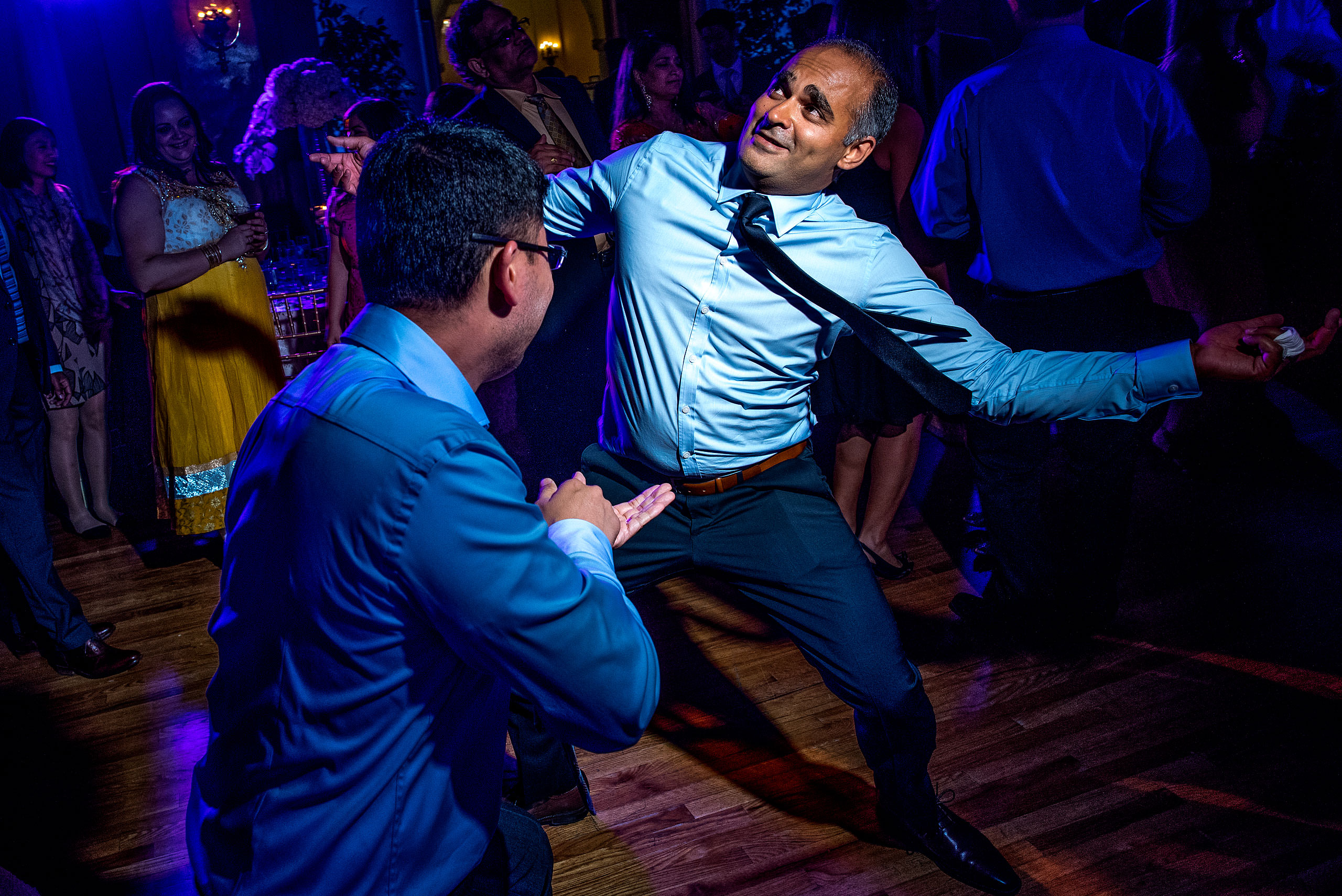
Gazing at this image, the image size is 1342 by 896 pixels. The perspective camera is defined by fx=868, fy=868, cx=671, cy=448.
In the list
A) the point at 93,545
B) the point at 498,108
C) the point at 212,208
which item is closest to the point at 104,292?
the point at 93,545

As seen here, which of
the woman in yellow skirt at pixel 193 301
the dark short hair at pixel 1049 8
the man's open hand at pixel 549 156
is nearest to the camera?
the dark short hair at pixel 1049 8

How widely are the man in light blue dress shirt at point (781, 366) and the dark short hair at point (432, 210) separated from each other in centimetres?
86

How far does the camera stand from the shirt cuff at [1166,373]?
152 centimetres

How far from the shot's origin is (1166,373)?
1.53 meters

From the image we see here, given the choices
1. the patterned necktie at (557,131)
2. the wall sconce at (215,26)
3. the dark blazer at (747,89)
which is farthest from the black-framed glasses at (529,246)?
the wall sconce at (215,26)

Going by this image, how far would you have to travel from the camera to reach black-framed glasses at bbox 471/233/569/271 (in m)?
1.02

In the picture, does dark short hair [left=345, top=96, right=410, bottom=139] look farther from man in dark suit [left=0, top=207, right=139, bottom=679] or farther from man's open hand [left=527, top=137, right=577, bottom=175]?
man in dark suit [left=0, top=207, right=139, bottom=679]

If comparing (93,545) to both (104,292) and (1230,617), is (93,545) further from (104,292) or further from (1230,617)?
(1230,617)

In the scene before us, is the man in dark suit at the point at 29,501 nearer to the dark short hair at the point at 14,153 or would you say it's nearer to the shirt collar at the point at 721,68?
the dark short hair at the point at 14,153

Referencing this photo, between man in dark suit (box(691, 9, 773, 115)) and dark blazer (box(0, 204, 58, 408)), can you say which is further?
man in dark suit (box(691, 9, 773, 115))

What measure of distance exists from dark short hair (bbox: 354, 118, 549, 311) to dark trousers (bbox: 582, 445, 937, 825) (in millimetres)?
992

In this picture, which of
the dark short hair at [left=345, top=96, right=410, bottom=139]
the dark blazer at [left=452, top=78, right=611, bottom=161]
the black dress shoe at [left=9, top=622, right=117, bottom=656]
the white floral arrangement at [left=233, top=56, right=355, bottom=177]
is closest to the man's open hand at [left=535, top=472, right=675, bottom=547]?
the dark blazer at [left=452, top=78, right=611, bottom=161]

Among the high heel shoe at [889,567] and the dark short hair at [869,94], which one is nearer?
the dark short hair at [869,94]

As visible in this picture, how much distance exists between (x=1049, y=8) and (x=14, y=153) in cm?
439
